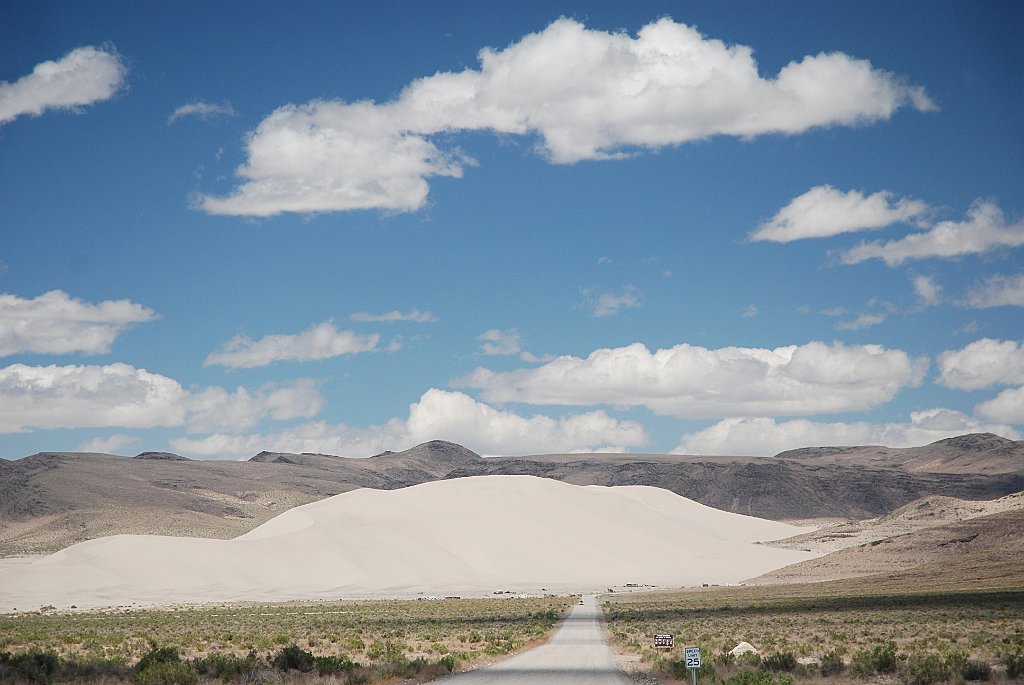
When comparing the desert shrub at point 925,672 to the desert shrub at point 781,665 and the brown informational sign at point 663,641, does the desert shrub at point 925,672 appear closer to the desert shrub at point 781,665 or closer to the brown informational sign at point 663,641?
the desert shrub at point 781,665

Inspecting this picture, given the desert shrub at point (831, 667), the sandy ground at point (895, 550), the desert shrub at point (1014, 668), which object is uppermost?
the desert shrub at point (1014, 668)

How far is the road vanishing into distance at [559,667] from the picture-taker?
2550cm

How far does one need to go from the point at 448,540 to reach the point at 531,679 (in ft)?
348

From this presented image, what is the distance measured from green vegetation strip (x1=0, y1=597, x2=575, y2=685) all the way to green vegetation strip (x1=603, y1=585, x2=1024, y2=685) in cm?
601

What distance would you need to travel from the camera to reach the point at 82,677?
27094 millimetres

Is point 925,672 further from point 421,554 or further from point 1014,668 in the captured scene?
point 421,554

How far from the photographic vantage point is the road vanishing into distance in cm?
2550

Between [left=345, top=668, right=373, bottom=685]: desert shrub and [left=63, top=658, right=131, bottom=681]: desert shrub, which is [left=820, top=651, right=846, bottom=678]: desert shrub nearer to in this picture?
[left=345, top=668, right=373, bottom=685]: desert shrub

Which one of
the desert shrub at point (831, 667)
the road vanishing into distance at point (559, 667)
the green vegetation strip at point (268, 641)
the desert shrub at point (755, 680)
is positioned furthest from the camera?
the green vegetation strip at point (268, 641)

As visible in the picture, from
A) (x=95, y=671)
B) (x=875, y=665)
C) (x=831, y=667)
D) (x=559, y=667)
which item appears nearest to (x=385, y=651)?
(x=559, y=667)

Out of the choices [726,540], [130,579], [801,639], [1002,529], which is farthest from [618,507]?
[801,639]

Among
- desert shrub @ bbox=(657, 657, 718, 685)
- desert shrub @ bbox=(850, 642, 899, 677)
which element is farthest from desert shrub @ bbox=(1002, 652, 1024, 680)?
desert shrub @ bbox=(657, 657, 718, 685)

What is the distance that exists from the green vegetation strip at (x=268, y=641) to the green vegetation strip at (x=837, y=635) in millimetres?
6008

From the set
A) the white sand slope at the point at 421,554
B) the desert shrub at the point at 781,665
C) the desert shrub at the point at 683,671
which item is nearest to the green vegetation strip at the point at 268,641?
the desert shrub at the point at 683,671
